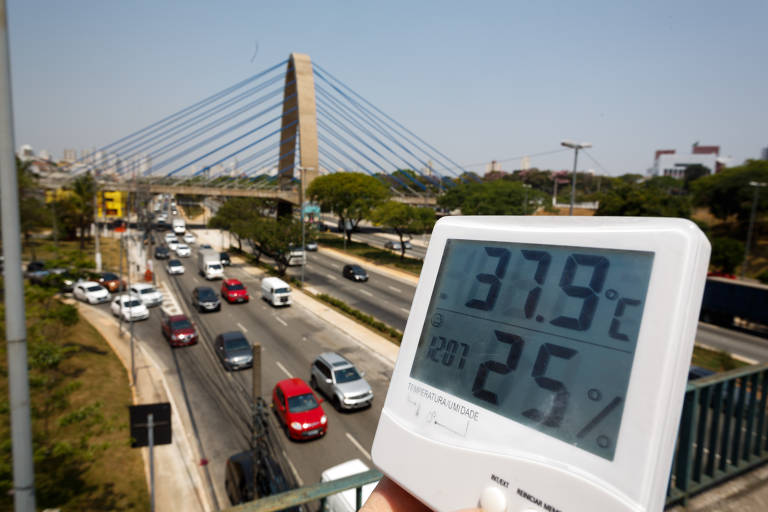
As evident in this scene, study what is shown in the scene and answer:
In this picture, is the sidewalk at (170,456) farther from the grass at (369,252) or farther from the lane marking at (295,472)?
the grass at (369,252)

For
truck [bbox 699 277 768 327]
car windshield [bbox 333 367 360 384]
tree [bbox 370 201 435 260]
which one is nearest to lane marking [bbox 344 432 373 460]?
car windshield [bbox 333 367 360 384]

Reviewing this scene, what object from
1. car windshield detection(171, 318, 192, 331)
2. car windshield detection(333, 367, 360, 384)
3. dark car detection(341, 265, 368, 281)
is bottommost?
car windshield detection(171, 318, 192, 331)

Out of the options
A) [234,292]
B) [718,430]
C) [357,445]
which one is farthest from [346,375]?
[234,292]

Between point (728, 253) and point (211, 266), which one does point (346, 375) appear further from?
point (728, 253)

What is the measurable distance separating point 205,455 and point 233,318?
13.5 m

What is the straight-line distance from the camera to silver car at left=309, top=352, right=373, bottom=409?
620 inches

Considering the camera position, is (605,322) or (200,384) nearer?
(605,322)

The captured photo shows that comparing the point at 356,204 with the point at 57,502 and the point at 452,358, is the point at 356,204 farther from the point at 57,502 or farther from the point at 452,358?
the point at 452,358

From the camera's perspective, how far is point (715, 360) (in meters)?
19.8

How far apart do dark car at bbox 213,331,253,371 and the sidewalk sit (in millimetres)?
2440

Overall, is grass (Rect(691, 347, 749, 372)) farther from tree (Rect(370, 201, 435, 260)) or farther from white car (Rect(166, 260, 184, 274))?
white car (Rect(166, 260, 184, 274))

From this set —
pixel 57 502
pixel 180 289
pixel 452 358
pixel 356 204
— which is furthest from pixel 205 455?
pixel 356 204

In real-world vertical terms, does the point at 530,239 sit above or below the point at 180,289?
above

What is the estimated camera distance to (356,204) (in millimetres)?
47906
